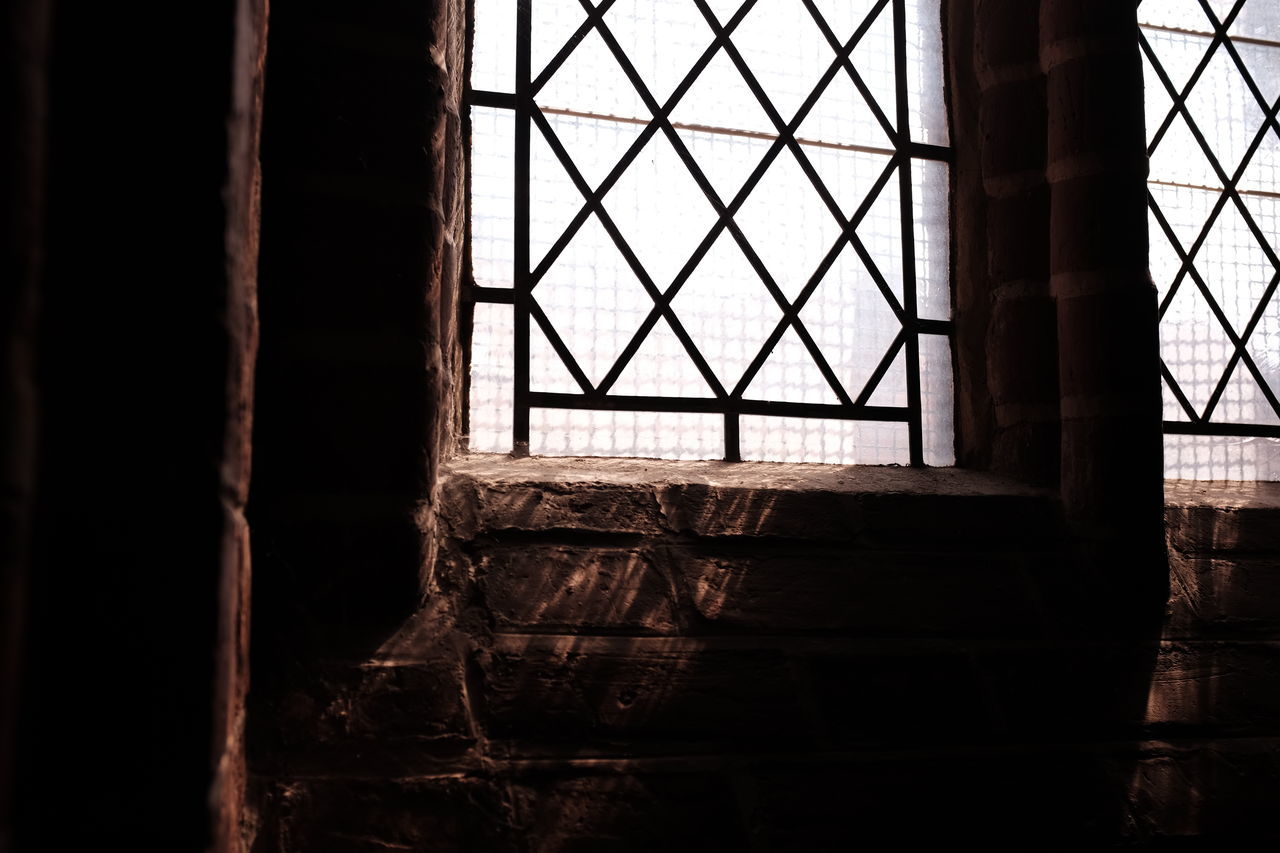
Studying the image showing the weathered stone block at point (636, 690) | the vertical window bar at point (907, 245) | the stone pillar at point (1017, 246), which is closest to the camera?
the weathered stone block at point (636, 690)

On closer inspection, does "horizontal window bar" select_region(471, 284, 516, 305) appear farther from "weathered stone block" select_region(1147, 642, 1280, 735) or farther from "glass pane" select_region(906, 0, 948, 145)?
"weathered stone block" select_region(1147, 642, 1280, 735)

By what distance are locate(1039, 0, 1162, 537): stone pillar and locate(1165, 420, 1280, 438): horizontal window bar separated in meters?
0.49

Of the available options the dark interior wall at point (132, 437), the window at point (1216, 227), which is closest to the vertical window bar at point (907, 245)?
the window at point (1216, 227)

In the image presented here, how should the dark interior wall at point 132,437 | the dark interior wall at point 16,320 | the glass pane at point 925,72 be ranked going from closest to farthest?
the dark interior wall at point 16,320 → the dark interior wall at point 132,437 → the glass pane at point 925,72

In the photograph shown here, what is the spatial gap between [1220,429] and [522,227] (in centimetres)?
158

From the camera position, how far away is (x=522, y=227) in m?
1.86

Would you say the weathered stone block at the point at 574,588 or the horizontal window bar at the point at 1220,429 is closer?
the weathered stone block at the point at 574,588

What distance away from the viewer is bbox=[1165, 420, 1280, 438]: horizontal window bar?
7.08 feet

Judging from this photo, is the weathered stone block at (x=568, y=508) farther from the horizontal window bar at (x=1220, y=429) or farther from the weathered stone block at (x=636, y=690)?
the horizontal window bar at (x=1220, y=429)

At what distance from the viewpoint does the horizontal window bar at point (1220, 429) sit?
2.16 m

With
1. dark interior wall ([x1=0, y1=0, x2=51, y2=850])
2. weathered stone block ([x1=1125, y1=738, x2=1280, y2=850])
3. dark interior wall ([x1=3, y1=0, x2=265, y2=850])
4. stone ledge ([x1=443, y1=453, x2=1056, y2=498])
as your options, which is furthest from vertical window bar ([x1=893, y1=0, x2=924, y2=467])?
dark interior wall ([x1=0, y1=0, x2=51, y2=850])

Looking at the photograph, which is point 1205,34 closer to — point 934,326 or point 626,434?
point 934,326

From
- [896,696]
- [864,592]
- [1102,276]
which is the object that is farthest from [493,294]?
[1102,276]

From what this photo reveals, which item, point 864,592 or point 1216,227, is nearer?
point 864,592
